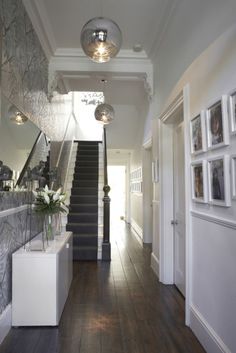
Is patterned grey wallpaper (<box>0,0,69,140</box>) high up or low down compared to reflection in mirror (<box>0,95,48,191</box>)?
up

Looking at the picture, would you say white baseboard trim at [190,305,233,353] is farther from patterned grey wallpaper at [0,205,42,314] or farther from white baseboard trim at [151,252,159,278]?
patterned grey wallpaper at [0,205,42,314]

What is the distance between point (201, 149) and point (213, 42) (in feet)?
2.73

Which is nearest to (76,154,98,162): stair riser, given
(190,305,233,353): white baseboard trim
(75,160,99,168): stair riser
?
(75,160,99,168): stair riser

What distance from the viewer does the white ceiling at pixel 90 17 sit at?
332 centimetres

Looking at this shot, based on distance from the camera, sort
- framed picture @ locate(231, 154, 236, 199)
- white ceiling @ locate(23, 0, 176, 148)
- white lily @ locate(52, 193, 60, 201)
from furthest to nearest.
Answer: white ceiling @ locate(23, 0, 176, 148) → white lily @ locate(52, 193, 60, 201) → framed picture @ locate(231, 154, 236, 199)

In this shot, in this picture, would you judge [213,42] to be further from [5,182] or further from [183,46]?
[5,182]

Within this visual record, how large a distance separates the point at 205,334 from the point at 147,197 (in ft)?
14.7

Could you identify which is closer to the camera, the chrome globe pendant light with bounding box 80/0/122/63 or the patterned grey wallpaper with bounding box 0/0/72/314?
the chrome globe pendant light with bounding box 80/0/122/63

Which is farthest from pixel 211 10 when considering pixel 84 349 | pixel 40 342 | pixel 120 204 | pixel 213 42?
pixel 120 204

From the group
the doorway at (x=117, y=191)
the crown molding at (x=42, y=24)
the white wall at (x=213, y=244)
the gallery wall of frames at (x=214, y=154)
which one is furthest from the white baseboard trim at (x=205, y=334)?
the doorway at (x=117, y=191)

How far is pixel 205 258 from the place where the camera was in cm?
232

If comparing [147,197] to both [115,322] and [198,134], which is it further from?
A: [198,134]

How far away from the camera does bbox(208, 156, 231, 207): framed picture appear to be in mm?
1895

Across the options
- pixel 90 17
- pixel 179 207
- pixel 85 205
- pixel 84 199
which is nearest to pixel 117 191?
pixel 84 199
